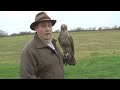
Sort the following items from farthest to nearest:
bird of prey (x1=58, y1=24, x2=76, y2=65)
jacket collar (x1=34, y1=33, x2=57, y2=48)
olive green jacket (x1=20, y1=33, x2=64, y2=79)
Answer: bird of prey (x1=58, y1=24, x2=76, y2=65) → jacket collar (x1=34, y1=33, x2=57, y2=48) → olive green jacket (x1=20, y1=33, x2=64, y2=79)

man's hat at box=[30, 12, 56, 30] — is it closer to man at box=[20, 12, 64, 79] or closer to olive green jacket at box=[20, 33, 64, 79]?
man at box=[20, 12, 64, 79]

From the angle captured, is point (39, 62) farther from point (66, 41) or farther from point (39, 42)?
point (66, 41)

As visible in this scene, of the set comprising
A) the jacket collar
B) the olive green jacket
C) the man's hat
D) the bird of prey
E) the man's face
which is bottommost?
the bird of prey

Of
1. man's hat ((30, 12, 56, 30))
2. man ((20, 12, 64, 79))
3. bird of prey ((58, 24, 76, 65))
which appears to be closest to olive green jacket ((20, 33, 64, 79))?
man ((20, 12, 64, 79))

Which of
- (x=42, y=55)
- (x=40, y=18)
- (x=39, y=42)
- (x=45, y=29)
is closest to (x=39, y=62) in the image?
(x=42, y=55)

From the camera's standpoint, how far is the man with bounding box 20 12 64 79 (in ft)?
9.43

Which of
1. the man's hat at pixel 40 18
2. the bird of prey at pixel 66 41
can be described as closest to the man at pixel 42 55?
the man's hat at pixel 40 18

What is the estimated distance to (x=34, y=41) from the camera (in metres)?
3.06

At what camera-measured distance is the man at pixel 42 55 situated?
287cm

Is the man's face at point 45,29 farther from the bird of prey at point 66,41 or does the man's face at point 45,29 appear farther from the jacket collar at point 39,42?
the bird of prey at point 66,41
